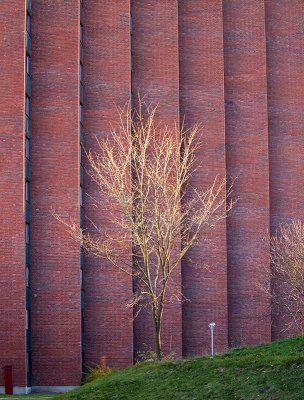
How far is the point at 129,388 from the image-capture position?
21.5 metres

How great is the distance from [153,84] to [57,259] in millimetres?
10049

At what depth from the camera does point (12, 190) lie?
36438mm

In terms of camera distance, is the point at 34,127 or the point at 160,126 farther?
the point at 160,126

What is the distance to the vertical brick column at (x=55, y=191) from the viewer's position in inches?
1479

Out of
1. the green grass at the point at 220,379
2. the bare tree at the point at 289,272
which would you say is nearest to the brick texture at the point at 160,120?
the bare tree at the point at 289,272

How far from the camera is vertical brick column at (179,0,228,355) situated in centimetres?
4297

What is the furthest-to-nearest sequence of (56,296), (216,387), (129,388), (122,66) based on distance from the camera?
(122,66) < (56,296) < (129,388) < (216,387)

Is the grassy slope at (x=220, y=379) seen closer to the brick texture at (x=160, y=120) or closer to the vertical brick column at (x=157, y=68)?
the brick texture at (x=160, y=120)

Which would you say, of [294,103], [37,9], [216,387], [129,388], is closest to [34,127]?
[37,9]

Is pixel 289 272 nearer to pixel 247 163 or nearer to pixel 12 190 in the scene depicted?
pixel 247 163

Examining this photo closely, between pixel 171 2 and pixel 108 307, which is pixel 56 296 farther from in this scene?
pixel 171 2

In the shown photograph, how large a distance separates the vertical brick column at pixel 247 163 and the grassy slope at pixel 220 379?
20.9 metres

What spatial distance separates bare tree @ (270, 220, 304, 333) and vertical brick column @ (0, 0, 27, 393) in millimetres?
11324

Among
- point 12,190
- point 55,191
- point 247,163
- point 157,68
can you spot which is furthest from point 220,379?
point 247,163
